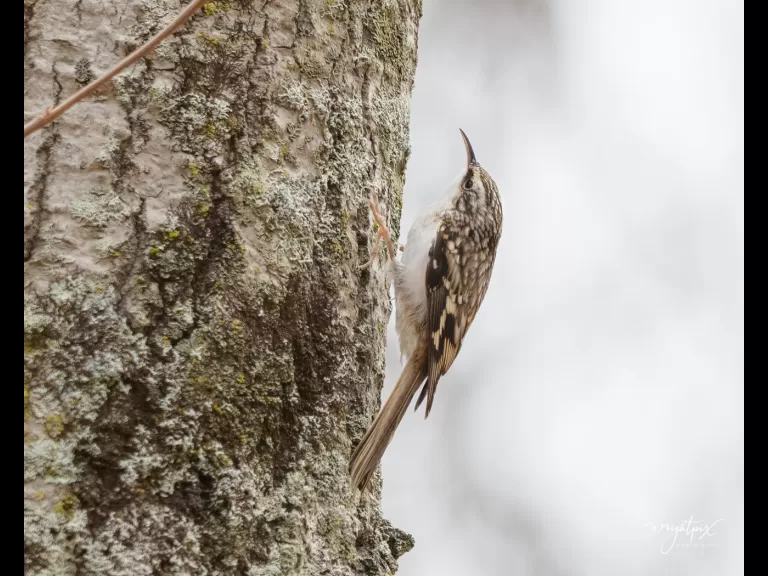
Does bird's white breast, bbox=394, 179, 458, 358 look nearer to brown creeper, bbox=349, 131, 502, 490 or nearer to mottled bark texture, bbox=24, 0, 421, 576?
brown creeper, bbox=349, 131, 502, 490

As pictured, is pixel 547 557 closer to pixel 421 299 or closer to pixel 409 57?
pixel 421 299

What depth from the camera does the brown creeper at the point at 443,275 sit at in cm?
188

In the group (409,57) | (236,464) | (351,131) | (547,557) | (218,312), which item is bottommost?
(547,557)

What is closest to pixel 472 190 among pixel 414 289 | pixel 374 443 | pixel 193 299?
pixel 414 289

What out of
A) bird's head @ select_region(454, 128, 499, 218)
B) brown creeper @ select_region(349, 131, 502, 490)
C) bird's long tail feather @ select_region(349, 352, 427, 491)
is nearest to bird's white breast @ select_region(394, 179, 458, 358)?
brown creeper @ select_region(349, 131, 502, 490)

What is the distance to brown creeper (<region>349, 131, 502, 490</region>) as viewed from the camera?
1885 mm

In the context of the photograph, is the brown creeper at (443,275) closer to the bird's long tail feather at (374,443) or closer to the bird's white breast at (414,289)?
the bird's white breast at (414,289)

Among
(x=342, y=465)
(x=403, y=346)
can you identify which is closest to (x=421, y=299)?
(x=403, y=346)

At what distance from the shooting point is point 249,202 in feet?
3.68

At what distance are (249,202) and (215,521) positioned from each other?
483 mm

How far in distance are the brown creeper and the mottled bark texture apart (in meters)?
0.51

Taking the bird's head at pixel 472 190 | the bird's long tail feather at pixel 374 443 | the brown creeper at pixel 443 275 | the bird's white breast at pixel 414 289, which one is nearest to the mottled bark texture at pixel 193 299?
the bird's long tail feather at pixel 374 443

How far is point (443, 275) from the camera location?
2.05 meters

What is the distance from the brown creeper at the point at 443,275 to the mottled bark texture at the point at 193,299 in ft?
1.67
